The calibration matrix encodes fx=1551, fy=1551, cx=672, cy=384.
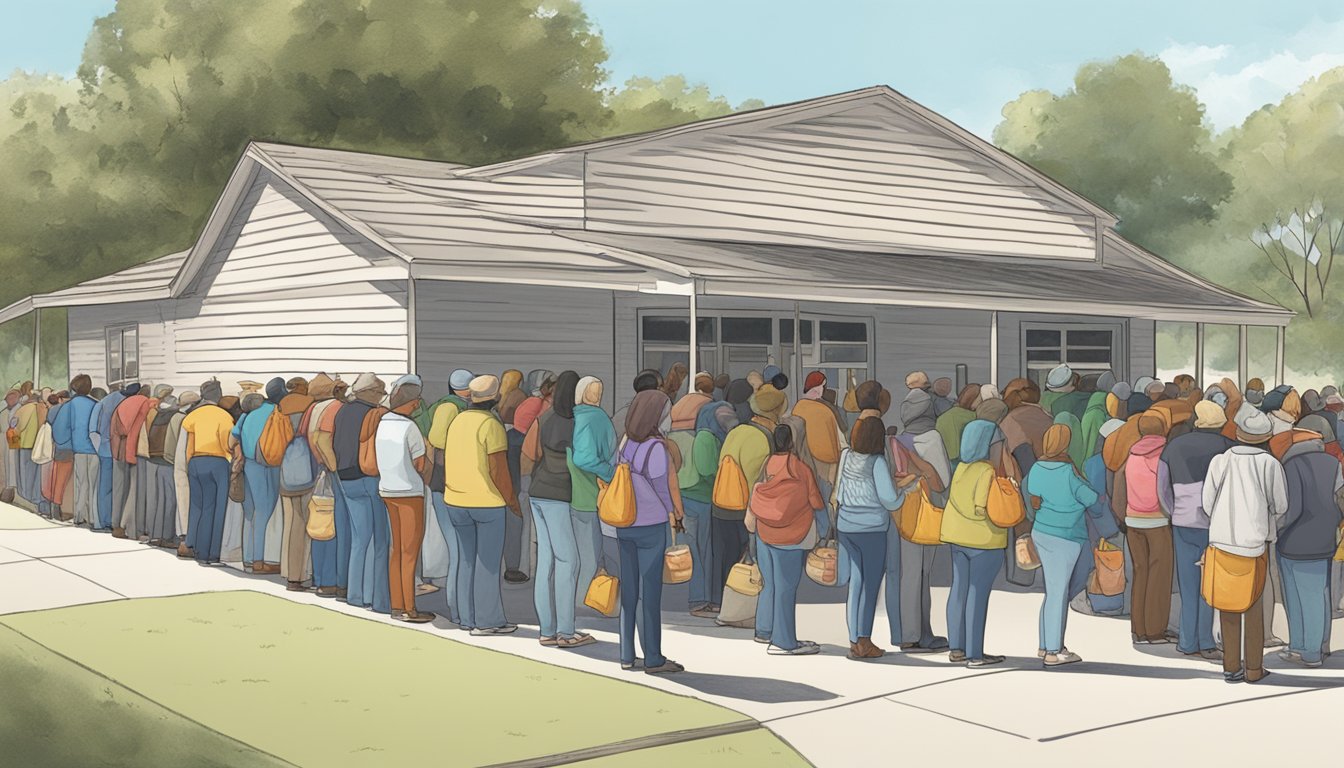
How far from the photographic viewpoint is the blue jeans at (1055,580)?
993cm

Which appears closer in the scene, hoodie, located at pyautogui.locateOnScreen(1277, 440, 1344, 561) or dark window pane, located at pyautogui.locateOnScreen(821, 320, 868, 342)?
hoodie, located at pyautogui.locateOnScreen(1277, 440, 1344, 561)

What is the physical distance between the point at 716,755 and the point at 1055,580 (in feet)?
10.5

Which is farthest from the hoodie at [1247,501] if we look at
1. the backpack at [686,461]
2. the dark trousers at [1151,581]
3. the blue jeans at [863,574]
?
the backpack at [686,461]

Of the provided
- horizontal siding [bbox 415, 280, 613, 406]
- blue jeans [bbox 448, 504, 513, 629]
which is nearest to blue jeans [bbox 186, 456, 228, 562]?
horizontal siding [bbox 415, 280, 613, 406]

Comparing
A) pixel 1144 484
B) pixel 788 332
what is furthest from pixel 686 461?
pixel 788 332

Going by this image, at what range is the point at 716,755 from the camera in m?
7.80

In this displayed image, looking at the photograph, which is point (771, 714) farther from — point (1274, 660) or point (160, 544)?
point (160, 544)

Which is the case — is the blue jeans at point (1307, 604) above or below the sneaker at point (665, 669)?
above

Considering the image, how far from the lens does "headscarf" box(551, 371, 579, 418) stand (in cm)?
1053

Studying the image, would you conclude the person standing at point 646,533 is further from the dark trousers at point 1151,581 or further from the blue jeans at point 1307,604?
the blue jeans at point 1307,604

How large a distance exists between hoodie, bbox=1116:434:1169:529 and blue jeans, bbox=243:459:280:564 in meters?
7.70

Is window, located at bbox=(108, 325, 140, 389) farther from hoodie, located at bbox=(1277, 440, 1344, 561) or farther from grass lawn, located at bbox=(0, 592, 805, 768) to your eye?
hoodie, located at bbox=(1277, 440, 1344, 561)

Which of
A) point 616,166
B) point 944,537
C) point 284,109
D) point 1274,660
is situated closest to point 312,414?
point 944,537

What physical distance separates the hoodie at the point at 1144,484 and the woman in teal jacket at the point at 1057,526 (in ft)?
2.19
